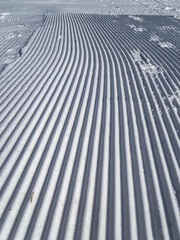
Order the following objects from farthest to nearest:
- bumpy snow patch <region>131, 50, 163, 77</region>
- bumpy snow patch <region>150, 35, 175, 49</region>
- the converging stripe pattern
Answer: bumpy snow patch <region>150, 35, 175, 49</region>
bumpy snow patch <region>131, 50, 163, 77</region>
the converging stripe pattern

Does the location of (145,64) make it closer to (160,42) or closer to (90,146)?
(160,42)

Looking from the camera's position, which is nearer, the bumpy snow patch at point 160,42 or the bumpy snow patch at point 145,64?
the bumpy snow patch at point 145,64

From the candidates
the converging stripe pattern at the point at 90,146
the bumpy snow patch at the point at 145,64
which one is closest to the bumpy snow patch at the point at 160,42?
the converging stripe pattern at the point at 90,146

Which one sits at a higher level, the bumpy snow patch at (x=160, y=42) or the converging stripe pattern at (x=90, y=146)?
the bumpy snow patch at (x=160, y=42)

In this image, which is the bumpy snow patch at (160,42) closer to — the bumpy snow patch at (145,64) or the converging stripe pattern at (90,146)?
the converging stripe pattern at (90,146)

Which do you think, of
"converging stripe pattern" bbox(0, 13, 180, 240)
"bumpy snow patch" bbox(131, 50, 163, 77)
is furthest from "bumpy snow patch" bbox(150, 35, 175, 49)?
"bumpy snow patch" bbox(131, 50, 163, 77)

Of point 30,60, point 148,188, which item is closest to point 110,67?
point 30,60

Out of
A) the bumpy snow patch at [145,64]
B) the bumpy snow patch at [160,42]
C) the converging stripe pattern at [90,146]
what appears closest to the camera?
the converging stripe pattern at [90,146]

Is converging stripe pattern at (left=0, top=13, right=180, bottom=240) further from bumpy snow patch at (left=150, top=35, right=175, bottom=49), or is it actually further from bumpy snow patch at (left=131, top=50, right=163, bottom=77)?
bumpy snow patch at (left=150, top=35, right=175, bottom=49)

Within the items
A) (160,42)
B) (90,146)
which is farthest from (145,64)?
(90,146)
